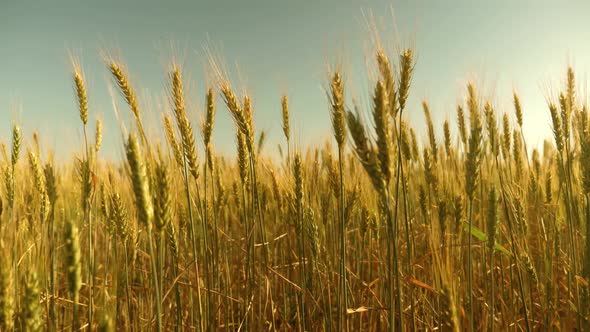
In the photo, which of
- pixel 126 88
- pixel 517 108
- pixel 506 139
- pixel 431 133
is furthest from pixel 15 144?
pixel 517 108

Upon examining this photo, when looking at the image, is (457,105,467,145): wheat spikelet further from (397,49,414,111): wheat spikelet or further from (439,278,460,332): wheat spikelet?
(439,278,460,332): wheat spikelet

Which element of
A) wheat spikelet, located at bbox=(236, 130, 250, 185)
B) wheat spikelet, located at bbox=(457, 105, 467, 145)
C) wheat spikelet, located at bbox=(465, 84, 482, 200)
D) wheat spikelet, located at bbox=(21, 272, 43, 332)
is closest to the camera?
wheat spikelet, located at bbox=(21, 272, 43, 332)

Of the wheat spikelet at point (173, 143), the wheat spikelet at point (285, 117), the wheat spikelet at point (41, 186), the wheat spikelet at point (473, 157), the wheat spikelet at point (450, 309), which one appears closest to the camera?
the wheat spikelet at point (450, 309)

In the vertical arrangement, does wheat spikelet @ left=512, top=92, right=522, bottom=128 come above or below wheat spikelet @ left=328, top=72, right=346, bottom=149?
above

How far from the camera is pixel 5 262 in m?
1.25

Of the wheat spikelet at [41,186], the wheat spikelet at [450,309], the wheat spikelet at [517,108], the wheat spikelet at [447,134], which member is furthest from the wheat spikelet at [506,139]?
the wheat spikelet at [41,186]

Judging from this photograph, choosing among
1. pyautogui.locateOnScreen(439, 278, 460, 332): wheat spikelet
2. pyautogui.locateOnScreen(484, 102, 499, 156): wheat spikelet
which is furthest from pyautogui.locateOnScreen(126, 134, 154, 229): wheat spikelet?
pyautogui.locateOnScreen(484, 102, 499, 156): wheat spikelet

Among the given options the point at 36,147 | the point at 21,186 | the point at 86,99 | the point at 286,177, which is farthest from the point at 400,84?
the point at 21,186

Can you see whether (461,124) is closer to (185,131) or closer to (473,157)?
(473,157)

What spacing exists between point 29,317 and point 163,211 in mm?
431

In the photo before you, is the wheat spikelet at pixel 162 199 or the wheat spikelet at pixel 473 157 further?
the wheat spikelet at pixel 473 157

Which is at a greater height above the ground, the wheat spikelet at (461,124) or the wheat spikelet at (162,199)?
the wheat spikelet at (461,124)

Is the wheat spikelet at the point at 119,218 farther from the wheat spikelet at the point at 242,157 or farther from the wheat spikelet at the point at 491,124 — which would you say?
the wheat spikelet at the point at 491,124

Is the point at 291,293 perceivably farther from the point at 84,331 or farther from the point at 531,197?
the point at 531,197
